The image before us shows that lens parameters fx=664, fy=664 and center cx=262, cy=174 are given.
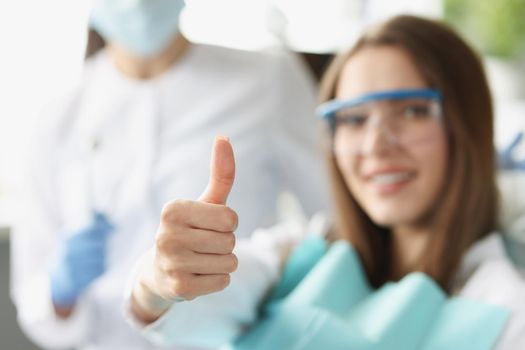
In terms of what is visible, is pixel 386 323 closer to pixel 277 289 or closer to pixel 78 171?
pixel 277 289

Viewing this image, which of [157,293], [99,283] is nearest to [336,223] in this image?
[99,283]

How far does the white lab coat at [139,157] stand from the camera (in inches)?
43.6

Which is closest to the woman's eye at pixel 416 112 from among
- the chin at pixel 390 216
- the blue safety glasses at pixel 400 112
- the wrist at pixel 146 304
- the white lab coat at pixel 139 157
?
the blue safety glasses at pixel 400 112

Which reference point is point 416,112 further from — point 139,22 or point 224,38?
point 139,22

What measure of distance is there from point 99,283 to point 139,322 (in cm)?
38

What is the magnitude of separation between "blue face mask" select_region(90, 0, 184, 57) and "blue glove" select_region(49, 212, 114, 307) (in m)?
0.29

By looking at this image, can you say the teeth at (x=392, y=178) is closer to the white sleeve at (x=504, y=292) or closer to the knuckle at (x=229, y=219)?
the white sleeve at (x=504, y=292)

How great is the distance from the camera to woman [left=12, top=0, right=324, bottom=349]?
1072 millimetres

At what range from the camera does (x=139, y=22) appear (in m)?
1.01

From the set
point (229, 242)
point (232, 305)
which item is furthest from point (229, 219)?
point (232, 305)

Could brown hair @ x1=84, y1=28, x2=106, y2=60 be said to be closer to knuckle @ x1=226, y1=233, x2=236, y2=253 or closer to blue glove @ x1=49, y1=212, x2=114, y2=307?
blue glove @ x1=49, y1=212, x2=114, y2=307

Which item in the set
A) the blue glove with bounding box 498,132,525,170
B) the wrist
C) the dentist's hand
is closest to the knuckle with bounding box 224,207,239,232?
the dentist's hand

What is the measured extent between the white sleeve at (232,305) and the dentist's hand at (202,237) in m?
0.18

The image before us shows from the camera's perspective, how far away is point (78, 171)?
1.21m
